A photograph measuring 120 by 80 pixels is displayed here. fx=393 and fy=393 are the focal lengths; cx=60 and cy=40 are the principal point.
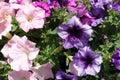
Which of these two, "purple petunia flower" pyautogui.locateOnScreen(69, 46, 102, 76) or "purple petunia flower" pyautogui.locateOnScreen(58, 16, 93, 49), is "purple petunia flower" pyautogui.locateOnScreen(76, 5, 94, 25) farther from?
Result: "purple petunia flower" pyautogui.locateOnScreen(69, 46, 102, 76)

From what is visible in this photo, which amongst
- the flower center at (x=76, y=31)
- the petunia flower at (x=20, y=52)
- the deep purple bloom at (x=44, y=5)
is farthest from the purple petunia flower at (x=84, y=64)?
the deep purple bloom at (x=44, y=5)

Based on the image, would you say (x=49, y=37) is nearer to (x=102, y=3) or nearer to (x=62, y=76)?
(x=62, y=76)

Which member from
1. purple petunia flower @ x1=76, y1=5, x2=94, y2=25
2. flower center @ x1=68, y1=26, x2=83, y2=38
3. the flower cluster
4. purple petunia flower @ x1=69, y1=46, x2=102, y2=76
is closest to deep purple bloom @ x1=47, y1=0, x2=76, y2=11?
the flower cluster

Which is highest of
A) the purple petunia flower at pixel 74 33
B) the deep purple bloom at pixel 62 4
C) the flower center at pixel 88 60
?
the deep purple bloom at pixel 62 4

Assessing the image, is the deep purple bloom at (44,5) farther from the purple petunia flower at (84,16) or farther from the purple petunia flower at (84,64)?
the purple petunia flower at (84,64)

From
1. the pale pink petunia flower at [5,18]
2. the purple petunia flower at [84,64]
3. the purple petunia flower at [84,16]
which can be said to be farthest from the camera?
the purple petunia flower at [84,16]

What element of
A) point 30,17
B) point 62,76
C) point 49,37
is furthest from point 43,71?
point 30,17
